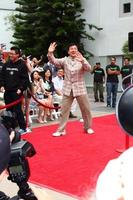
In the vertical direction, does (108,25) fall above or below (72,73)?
above

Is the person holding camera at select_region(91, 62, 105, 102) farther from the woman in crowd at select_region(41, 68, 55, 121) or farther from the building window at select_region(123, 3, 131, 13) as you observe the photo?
the building window at select_region(123, 3, 131, 13)

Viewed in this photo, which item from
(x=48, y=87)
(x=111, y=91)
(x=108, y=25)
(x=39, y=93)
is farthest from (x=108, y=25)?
(x=39, y=93)

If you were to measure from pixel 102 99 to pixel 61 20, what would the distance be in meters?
9.11

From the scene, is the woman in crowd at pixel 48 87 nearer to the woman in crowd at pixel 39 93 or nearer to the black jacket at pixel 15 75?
the woman in crowd at pixel 39 93

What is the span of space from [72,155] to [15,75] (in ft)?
8.09

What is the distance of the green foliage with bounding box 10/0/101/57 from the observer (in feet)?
79.7

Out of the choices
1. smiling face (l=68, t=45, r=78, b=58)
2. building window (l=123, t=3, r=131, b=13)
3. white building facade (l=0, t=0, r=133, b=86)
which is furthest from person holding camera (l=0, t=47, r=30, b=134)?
building window (l=123, t=3, r=131, b=13)

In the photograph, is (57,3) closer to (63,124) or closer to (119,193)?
(63,124)

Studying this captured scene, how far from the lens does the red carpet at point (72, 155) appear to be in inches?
206

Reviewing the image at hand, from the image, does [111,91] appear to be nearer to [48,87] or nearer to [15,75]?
[48,87]

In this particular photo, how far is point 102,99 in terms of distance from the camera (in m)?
16.6

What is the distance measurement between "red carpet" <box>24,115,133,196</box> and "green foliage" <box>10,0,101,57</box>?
15.1 m

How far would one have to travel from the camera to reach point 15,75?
27.6 feet

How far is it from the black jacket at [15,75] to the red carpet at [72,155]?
1008mm
